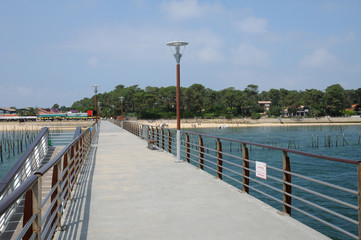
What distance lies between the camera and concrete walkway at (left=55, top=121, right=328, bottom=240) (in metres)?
4.88

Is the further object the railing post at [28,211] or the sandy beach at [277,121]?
the sandy beach at [277,121]

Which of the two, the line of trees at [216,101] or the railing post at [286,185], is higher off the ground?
the line of trees at [216,101]

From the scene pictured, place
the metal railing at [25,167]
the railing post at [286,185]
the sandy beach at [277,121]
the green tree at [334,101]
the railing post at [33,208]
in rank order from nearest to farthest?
1. the railing post at [33,208]
2. the railing post at [286,185]
3. the metal railing at [25,167]
4. the sandy beach at [277,121]
5. the green tree at [334,101]

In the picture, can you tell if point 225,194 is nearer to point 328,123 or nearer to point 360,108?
point 328,123

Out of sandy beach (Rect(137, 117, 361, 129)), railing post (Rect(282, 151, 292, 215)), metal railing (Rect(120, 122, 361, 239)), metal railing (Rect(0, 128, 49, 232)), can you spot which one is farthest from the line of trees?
railing post (Rect(282, 151, 292, 215))

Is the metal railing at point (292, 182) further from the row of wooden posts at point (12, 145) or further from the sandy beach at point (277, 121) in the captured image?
the sandy beach at point (277, 121)

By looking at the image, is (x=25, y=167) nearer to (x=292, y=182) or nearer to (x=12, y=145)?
(x=292, y=182)

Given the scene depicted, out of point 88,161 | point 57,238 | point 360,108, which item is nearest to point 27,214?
point 57,238

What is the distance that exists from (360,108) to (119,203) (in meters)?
168

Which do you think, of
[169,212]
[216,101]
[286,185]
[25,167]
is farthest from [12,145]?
[216,101]

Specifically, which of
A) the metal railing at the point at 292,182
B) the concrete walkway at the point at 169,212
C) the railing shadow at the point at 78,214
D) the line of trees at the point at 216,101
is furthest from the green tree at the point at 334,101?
the railing shadow at the point at 78,214

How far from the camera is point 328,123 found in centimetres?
13488

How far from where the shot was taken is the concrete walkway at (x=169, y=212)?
4.88 m

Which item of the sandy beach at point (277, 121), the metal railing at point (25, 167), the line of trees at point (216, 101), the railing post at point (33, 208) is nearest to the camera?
the railing post at point (33, 208)
